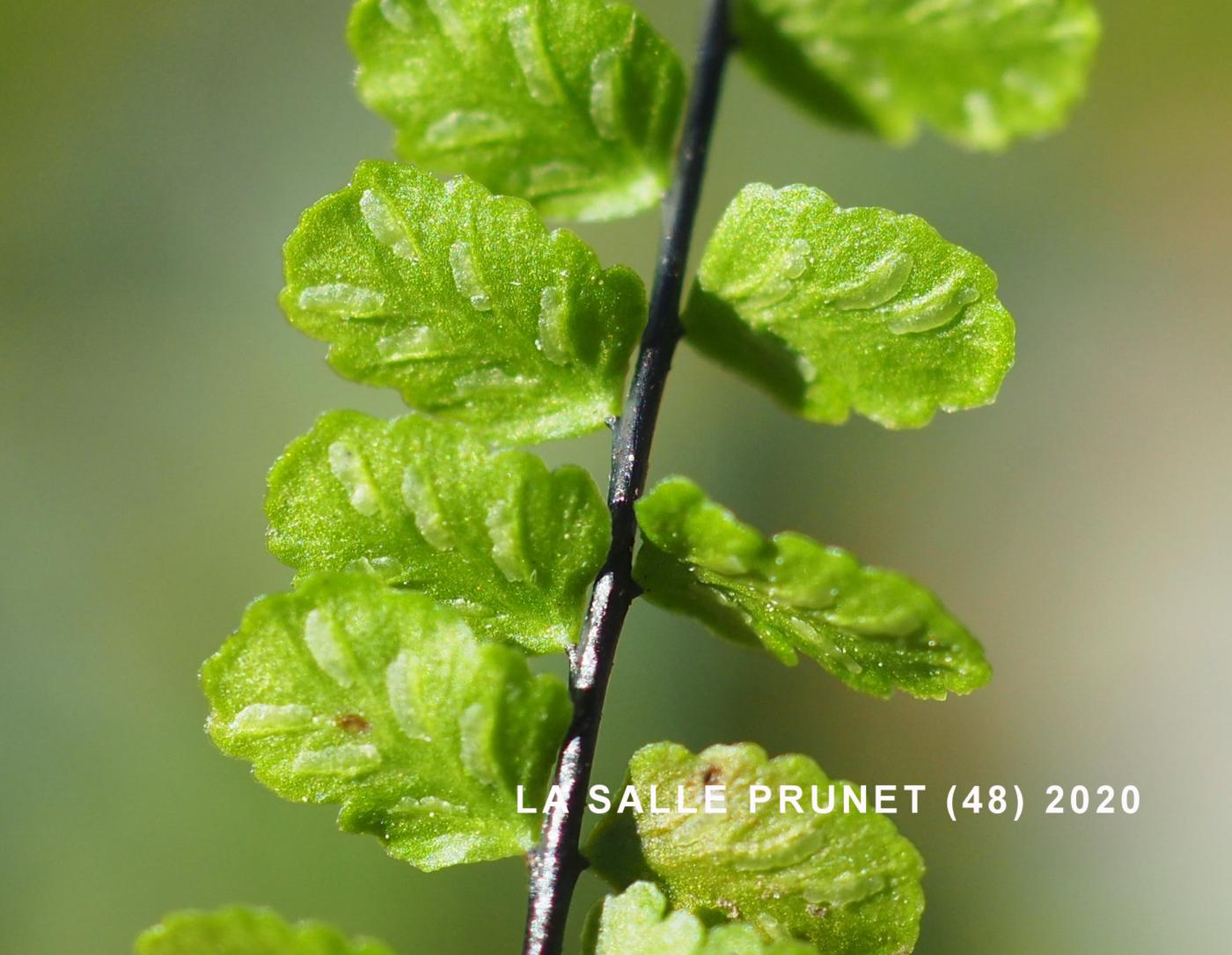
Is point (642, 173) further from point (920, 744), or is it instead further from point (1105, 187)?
point (1105, 187)

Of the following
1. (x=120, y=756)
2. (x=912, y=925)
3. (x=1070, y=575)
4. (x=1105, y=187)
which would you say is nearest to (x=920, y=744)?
(x=1070, y=575)

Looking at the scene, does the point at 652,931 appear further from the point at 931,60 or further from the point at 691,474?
the point at 691,474

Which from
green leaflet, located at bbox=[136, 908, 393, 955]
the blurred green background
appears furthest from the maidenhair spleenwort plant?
the blurred green background

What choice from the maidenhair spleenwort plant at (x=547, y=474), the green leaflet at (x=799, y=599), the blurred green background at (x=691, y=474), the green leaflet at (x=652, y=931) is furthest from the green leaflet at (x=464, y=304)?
the blurred green background at (x=691, y=474)

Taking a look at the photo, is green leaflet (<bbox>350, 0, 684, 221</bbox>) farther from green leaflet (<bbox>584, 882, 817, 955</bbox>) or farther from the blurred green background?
the blurred green background

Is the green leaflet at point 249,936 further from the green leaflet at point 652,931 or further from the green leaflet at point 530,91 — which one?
the green leaflet at point 530,91

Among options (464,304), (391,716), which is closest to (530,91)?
(464,304)
